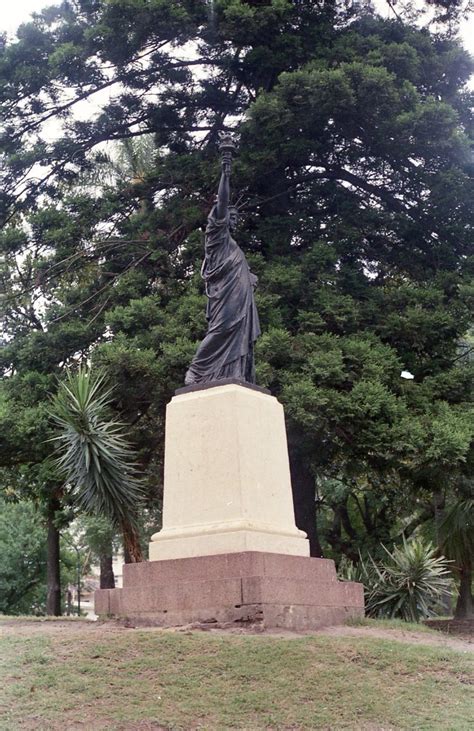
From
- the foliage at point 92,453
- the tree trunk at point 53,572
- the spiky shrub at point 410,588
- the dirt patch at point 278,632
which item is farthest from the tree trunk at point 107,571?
the dirt patch at point 278,632

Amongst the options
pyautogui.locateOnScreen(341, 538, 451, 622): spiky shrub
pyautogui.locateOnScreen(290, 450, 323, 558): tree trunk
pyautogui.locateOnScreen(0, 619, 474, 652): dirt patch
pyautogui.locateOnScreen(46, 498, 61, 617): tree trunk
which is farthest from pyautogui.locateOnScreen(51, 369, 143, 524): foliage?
pyautogui.locateOnScreen(341, 538, 451, 622): spiky shrub

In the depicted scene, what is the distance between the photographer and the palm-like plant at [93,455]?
13.2 metres

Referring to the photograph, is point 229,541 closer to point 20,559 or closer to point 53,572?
point 53,572

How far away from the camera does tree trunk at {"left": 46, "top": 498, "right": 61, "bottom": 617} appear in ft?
60.3

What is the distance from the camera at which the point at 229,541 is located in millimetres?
9000

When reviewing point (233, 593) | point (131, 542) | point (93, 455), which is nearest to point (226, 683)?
point (233, 593)

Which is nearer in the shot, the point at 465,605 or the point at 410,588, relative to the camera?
the point at 410,588

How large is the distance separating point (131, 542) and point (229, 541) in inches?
227

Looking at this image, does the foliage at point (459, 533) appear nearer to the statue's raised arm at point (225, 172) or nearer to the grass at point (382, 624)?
the grass at point (382, 624)

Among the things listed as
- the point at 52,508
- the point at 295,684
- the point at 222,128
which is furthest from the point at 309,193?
the point at 295,684

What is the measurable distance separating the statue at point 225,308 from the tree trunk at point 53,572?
8348 millimetres

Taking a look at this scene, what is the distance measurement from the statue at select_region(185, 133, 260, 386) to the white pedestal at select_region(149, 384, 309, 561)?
1.74 feet

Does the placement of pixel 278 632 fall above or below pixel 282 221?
below

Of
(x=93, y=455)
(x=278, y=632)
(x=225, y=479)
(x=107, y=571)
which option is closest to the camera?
(x=278, y=632)
